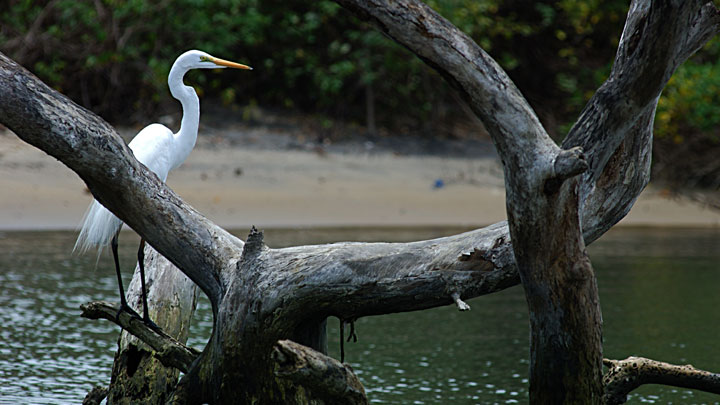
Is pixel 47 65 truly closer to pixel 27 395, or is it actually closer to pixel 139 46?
pixel 139 46

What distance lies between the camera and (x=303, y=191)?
11.2 metres

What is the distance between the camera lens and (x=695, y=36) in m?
3.06

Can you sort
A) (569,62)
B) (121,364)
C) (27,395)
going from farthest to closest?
Answer: (569,62), (27,395), (121,364)

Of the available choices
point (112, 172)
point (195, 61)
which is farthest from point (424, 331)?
point (112, 172)

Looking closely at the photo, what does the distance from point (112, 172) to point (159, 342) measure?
0.82 meters

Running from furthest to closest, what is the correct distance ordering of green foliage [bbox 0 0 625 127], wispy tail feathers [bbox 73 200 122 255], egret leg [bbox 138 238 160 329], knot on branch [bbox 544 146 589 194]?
green foliage [bbox 0 0 625 127]
wispy tail feathers [bbox 73 200 122 255]
egret leg [bbox 138 238 160 329]
knot on branch [bbox 544 146 589 194]

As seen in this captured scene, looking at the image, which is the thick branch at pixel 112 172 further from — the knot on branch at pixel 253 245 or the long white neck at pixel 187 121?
the long white neck at pixel 187 121

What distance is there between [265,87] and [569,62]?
4.58m

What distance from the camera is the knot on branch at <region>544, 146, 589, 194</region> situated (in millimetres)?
2787

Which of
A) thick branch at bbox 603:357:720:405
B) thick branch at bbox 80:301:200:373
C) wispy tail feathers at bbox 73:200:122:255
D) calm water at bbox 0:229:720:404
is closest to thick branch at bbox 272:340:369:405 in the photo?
thick branch at bbox 80:301:200:373

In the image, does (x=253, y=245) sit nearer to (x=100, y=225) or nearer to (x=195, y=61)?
(x=100, y=225)

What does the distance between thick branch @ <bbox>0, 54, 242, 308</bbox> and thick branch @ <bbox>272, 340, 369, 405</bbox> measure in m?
0.53

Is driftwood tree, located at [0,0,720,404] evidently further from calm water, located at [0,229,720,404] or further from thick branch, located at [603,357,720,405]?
calm water, located at [0,229,720,404]

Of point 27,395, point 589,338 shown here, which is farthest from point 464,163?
point 589,338
